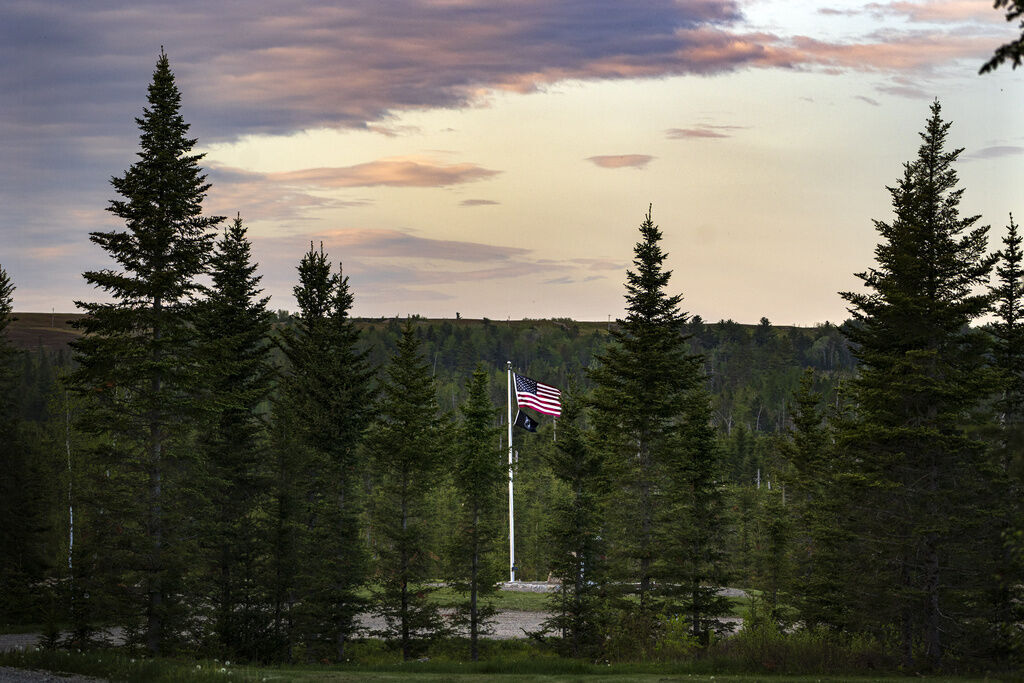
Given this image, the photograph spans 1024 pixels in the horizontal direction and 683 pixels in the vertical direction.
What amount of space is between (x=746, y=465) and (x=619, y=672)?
272 ft

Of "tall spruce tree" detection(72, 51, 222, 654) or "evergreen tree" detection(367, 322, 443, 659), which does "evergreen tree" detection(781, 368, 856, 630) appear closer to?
"evergreen tree" detection(367, 322, 443, 659)

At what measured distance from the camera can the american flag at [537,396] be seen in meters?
46.6

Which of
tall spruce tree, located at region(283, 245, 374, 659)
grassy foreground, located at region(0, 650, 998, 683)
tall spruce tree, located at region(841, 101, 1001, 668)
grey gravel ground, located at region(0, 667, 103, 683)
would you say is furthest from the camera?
tall spruce tree, located at region(283, 245, 374, 659)

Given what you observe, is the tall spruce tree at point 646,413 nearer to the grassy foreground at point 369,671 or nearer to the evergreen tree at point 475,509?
the evergreen tree at point 475,509

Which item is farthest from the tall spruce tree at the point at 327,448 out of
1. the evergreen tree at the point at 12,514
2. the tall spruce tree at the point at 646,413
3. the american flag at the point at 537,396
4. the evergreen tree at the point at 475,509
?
the evergreen tree at the point at 12,514

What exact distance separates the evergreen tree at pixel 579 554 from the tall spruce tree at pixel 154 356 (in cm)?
1454

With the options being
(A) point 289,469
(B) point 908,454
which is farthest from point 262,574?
(B) point 908,454

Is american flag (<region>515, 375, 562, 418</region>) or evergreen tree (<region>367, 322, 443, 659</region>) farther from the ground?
american flag (<region>515, 375, 562, 418</region>)

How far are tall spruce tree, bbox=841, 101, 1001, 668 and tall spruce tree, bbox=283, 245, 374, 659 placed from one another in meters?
21.8

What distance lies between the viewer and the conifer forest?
30.4 meters

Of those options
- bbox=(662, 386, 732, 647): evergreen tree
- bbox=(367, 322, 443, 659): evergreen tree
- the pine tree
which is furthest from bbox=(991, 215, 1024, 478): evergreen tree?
bbox=(367, 322, 443, 659): evergreen tree

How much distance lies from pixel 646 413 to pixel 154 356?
2050cm

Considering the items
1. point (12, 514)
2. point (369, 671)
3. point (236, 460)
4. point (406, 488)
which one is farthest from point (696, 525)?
point (12, 514)

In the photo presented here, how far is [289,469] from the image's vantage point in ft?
122
